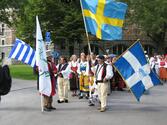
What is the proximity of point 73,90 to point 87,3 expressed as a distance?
209 inches

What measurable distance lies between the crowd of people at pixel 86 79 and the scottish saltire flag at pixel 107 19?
0.72 metres

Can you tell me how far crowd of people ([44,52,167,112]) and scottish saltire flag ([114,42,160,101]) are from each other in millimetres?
→ 377

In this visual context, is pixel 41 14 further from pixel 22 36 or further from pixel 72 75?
pixel 72 75

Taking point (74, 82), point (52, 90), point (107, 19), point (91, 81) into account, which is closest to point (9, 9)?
point (74, 82)

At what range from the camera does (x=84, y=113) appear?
14.2 m

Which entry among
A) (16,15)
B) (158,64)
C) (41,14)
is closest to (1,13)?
(16,15)

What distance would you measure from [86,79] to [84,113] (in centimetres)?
432

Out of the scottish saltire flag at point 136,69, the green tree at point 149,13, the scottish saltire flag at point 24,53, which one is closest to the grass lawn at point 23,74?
the scottish saltire flag at point 24,53

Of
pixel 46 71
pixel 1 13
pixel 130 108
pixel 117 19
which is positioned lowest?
pixel 130 108

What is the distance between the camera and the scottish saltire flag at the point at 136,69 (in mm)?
15031

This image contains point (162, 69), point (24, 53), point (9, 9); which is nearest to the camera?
point (24, 53)

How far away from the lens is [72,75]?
2005cm

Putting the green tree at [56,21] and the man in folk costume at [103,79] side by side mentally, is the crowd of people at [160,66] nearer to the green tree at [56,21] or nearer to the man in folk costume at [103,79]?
the green tree at [56,21]

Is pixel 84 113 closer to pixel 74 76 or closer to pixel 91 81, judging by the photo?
pixel 91 81
